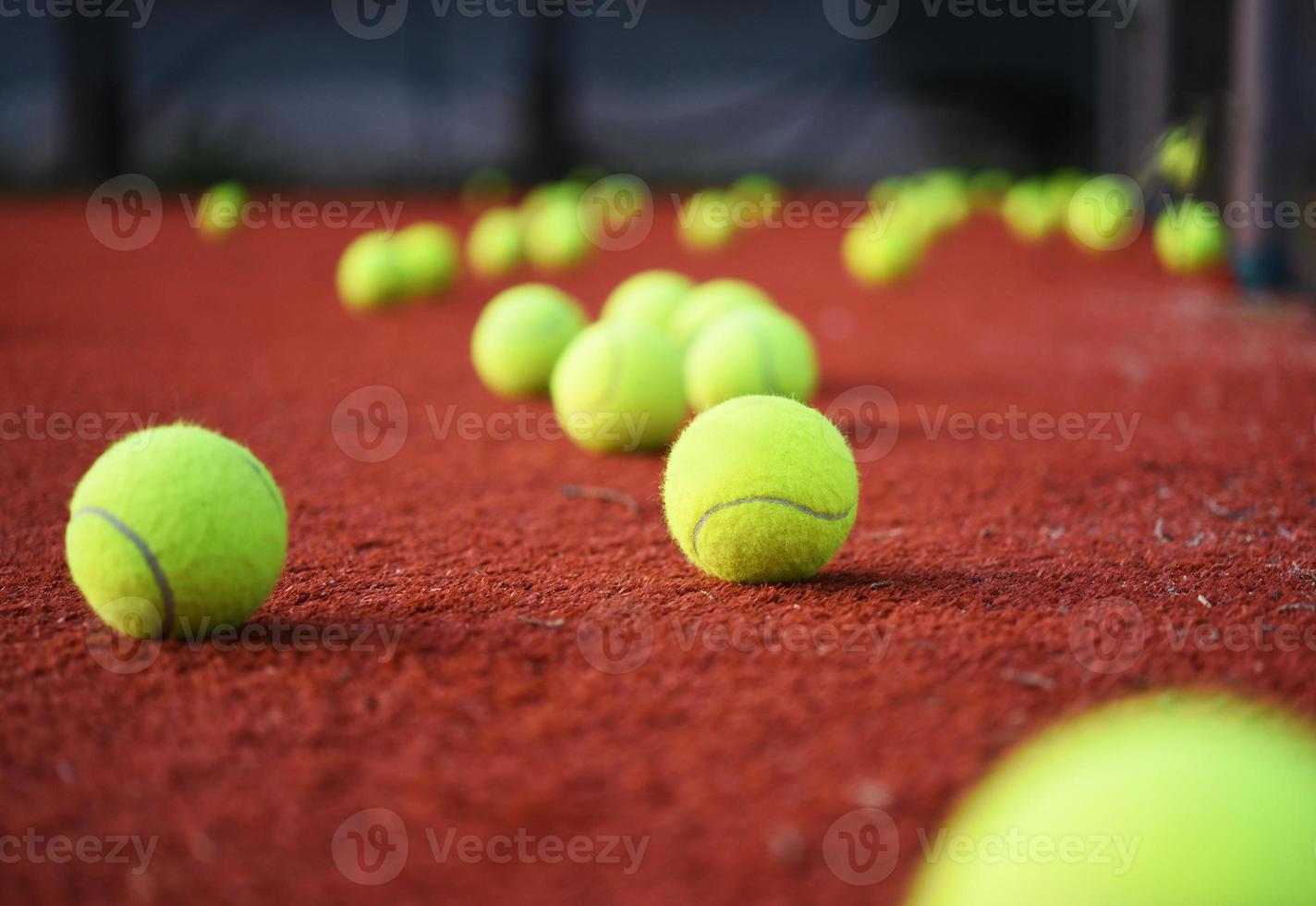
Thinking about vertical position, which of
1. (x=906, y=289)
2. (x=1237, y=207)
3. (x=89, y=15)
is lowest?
(x=906, y=289)

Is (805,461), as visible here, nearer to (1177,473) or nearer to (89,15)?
(1177,473)

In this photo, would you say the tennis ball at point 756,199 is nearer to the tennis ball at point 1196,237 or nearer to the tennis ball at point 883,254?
the tennis ball at point 883,254


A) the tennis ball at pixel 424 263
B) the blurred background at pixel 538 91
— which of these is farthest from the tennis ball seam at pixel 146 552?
the blurred background at pixel 538 91

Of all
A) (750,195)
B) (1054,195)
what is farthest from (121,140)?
(1054,195)

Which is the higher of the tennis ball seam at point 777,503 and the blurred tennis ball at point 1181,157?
the blurred tennis ball at point 1181,157

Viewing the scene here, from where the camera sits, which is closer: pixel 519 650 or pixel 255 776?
pixel 255 776
